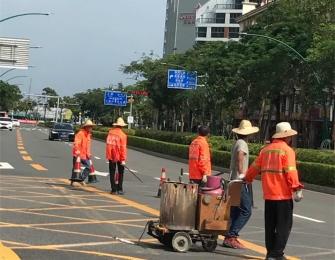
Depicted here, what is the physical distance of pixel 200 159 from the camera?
37.4ft

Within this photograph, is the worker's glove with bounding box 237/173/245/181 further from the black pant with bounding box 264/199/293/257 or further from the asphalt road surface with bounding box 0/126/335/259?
the black pant with bounding box 264/199/293/257

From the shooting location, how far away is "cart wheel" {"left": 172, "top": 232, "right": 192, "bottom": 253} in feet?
27.8

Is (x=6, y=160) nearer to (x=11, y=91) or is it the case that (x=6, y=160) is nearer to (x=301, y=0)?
(x=301, y=0)

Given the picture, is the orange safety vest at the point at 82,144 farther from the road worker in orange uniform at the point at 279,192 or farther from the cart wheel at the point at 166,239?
the road worker in orange uniform at the point at 279,192

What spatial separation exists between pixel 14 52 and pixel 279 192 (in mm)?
38070

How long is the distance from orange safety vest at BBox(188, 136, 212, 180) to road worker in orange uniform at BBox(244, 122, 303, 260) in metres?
3.31

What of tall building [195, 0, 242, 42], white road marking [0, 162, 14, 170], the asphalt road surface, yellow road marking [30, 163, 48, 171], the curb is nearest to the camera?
the asphalt road surface

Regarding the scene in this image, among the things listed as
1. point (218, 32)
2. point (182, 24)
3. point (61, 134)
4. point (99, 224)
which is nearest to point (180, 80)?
point (61, 134)

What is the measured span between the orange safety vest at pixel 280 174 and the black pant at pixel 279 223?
0.09 meters

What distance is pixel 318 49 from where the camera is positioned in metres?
33.6

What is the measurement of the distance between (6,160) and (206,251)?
58.8 ft

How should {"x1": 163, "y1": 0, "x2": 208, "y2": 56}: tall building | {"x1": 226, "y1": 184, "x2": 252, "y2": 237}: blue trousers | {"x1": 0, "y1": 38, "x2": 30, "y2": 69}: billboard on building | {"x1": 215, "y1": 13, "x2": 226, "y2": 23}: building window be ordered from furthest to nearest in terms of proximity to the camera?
1. {"x1": 163, "y1": 0, "x2": 208, "y2": 56}: tall building
2. {"x1": 215, "y1": 13, "x2": 226, "y2": 23}: building window
3. {"x1": 0, "y1": 38, "x2": 30, "y2": 69}: billboard on building
4. {"x1": 226, "y1": 184, "x2": 252, "y2": 237}: blue trousers

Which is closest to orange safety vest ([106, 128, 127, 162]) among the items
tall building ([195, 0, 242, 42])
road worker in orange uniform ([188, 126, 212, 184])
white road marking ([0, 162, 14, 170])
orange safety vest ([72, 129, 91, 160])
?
orange safety vest ([72, 129, 91, 160])

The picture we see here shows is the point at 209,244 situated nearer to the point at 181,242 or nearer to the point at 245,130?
the point at 181,242
